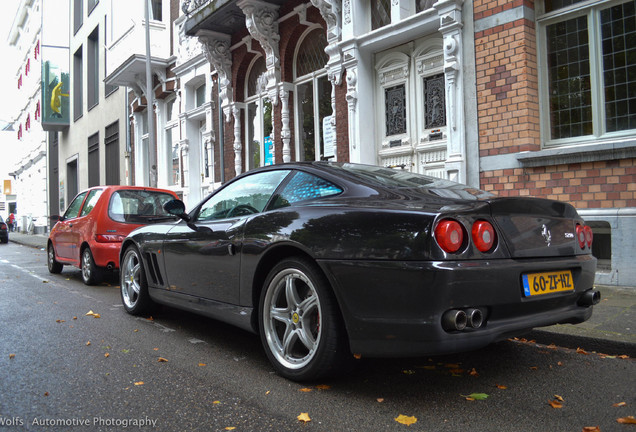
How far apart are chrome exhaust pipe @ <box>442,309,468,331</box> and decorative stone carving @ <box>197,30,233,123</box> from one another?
1200cm

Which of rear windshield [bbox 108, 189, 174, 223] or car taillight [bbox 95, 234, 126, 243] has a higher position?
rear windshield [bbox 108, 189, 174, 223]

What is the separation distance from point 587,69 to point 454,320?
5.66 m

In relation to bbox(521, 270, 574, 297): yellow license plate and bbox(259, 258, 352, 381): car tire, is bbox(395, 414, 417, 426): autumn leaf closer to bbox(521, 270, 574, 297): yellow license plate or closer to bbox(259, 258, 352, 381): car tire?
bbox(259, 258, 352, 381): car tire

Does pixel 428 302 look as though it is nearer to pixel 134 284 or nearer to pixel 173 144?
pixel 134 284

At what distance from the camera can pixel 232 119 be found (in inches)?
547

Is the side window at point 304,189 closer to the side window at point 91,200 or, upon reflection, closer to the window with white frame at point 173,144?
the side window at point 91,200

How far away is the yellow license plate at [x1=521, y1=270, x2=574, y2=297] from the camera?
2949 millimetres

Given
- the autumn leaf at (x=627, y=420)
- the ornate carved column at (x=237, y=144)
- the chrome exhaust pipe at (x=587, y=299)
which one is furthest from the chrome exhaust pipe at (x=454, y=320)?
the ornate carved column at (x=237, y=144)

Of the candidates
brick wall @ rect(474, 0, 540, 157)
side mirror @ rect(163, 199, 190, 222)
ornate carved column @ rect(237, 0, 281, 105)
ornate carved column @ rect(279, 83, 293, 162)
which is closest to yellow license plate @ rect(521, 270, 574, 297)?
side mirror @ rect(163, 199, 190, 222)

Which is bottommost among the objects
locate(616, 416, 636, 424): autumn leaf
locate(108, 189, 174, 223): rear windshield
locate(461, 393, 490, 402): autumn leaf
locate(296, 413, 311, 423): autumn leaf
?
locate(616, 416, 636, 424): autumn leaf

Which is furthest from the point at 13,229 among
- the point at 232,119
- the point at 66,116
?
the point at 232,119

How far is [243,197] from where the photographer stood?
425 cm

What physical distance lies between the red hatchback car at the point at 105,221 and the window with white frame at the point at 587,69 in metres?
5.74

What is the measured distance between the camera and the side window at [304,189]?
354 centimetres
